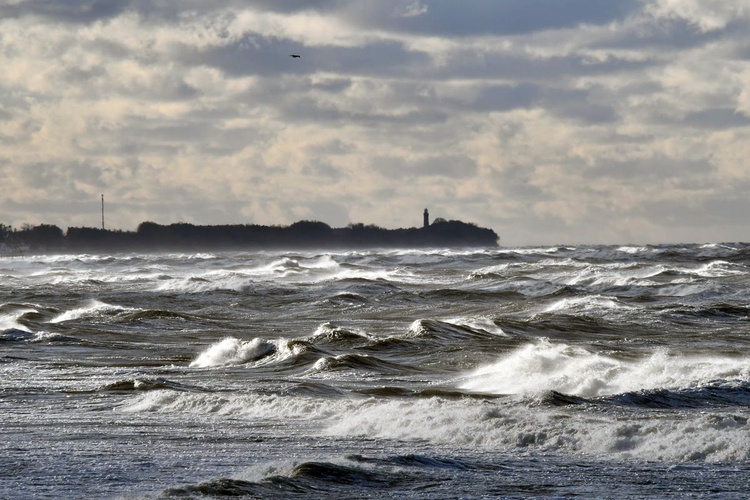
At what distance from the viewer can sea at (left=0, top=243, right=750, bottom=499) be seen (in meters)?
9.62

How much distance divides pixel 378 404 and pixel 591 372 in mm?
4973

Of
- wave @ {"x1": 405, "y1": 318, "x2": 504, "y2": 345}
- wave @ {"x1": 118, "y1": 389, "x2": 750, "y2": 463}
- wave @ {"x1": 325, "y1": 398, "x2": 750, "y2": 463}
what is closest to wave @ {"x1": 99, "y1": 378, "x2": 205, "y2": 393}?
wave @ {"x1": 118, "y1": 389, "x2": 750, "y2": 463}

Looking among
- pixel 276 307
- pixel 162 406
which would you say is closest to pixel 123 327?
pixel 276 307

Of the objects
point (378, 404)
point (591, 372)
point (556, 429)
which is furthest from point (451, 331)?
point (556, 429)

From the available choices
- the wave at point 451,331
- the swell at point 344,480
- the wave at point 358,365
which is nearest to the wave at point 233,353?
the wave at point 358,365

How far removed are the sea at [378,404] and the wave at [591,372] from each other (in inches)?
2.5

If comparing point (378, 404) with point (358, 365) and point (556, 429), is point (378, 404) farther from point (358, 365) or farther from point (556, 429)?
point (358, 365)

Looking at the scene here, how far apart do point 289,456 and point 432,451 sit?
138cm

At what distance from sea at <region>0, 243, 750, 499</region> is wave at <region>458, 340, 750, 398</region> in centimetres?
6

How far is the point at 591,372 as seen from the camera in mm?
17469

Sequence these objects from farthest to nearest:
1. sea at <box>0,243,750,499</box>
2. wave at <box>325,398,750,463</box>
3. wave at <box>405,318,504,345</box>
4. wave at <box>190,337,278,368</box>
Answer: wave at <box>405,318,504,345</box>
wave at <box>190,337,278,368</box>
wave at <box>325,398,750,463</box>
sea at <box>0,243,750,499</box>

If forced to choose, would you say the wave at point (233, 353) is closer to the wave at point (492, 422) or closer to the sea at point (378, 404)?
the sea at point (378, 404)

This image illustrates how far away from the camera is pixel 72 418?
13.2m

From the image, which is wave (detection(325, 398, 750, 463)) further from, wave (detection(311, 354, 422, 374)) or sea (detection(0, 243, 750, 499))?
wave (detection(311, 354, 422, 374))
